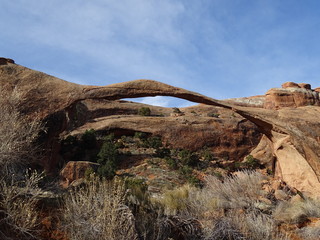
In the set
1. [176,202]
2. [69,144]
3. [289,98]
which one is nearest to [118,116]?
[69,144]

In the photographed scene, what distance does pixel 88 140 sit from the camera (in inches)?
931

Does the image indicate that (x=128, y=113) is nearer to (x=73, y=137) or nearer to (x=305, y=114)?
(x=73, y=137)

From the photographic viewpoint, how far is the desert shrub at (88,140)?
77.1 ft

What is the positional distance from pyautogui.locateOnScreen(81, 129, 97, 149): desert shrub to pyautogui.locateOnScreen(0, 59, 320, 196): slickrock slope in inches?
548

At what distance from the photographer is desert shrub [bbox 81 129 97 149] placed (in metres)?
23.5

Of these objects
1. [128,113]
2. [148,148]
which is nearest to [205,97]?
[148,148]

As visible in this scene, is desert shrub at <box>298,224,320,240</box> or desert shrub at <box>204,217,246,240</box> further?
desert shrub at <box>298,224,320,240</box>

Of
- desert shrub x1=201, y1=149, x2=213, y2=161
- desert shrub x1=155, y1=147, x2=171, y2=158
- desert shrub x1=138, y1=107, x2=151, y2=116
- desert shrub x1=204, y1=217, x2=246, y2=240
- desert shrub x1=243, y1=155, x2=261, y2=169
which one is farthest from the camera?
desert shrub x1=138, y1=107, x2=151, y2=116

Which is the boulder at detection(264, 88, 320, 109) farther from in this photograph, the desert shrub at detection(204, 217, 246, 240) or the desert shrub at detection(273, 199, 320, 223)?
the desert shrub at detection(204, 217, 246, 240)

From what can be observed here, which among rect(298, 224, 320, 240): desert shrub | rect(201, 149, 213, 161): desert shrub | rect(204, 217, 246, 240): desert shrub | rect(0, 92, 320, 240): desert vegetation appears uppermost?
rect(0, 92, 320, 240): desert vegetation

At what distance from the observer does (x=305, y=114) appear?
10.6m

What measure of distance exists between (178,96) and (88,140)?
50.2ft

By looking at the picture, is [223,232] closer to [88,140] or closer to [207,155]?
[207,155]

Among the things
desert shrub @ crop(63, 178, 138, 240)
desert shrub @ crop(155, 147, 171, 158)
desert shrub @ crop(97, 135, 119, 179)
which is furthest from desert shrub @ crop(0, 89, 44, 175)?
desert shrub @ crop(155, 147, 171, 158)
